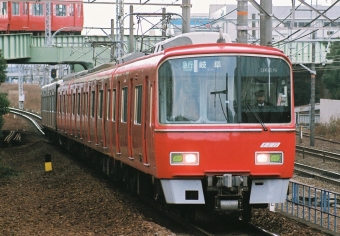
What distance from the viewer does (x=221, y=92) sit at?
36.9ft

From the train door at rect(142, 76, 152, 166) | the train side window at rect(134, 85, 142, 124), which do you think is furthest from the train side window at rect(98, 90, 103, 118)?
the train door at rect(142, 76, 152, 166)

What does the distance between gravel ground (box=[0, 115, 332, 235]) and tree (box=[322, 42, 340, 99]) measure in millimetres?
39817

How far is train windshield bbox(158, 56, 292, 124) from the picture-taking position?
440 inches

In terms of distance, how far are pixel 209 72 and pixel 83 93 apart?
11.2 metres

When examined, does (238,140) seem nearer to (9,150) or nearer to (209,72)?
(209,72)

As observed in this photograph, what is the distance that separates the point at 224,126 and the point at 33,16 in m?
37.9

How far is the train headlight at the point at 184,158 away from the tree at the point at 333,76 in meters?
47.0

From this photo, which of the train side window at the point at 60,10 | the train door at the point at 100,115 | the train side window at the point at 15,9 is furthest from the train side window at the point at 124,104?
the train side window at the point at 60,10

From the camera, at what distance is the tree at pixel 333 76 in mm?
58188

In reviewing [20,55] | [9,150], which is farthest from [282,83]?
[20,55]

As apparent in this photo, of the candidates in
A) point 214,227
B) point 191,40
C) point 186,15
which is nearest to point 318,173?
point 186,15

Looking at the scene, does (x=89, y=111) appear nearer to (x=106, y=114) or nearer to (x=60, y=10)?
(x=106, y=114)

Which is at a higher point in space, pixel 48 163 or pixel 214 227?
pixel 48 163

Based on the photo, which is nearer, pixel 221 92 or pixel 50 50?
pixel 221 92
